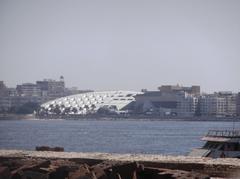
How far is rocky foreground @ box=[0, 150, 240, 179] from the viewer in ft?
27.5

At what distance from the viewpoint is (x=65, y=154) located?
10250 mm

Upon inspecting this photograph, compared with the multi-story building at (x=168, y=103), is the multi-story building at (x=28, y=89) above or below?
above

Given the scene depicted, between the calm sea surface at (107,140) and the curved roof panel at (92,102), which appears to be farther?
the curved roof panel at (92,102)

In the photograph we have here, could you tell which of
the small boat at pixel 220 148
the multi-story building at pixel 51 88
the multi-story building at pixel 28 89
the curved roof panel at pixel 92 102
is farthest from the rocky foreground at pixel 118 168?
the multi-story building at pixel 28 89

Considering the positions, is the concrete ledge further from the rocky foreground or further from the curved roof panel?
the curved roof panel

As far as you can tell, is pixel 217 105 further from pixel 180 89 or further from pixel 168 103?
pixel 180 89

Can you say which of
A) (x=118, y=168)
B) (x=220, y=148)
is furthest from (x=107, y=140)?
(x=118, y=168)

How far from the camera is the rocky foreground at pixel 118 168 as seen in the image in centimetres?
838

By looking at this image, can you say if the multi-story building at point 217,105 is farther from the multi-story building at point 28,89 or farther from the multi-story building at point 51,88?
the multi-story building at point 28,89

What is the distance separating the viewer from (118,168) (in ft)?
28.0

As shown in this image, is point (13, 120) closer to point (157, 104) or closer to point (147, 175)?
point (157, 104)

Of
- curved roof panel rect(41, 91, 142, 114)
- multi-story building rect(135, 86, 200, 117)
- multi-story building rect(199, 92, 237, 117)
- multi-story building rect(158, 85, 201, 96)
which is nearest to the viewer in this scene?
multi-story building rect(135, 86, 200, 117)

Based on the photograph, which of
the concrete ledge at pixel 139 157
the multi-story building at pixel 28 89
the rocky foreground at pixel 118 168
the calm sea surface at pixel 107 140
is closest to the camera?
the rocky foreground at pixel 118 168

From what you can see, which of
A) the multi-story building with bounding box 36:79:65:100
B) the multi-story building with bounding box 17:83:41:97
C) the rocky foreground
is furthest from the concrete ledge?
the multi-story building with bounding box 17:83:41:97
